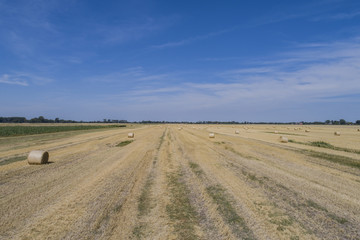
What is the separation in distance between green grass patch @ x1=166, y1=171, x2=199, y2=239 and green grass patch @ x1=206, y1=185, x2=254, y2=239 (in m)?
0.76

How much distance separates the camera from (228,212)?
5305mm

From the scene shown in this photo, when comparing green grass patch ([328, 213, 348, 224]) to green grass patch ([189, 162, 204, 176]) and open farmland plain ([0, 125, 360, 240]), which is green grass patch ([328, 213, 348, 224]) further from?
green grass patch ([189, 162, 204, 176])

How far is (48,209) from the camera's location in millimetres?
5484

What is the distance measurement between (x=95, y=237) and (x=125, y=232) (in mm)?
585

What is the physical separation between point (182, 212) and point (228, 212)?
1177 millimetres

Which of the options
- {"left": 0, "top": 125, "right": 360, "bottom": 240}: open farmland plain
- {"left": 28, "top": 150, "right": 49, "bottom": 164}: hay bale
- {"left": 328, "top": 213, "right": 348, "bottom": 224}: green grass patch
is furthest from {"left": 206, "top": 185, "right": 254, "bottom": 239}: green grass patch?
{"left": 28, "top": 150, "right": 49, "bottom": 164}: hay bale

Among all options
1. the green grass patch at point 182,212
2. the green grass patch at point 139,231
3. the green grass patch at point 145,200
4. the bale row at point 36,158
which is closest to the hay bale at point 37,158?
the bale row at point 36,158

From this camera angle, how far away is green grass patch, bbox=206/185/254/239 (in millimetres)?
4363

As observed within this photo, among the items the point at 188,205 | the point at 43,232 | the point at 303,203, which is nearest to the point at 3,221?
the point at 43,232

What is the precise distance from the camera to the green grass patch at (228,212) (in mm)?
4363

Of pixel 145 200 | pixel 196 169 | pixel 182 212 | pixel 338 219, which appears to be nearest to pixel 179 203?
pixel 182 212

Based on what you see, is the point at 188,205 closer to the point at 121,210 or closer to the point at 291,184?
the point at 121,210

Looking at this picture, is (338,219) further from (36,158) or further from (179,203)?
(36,158)

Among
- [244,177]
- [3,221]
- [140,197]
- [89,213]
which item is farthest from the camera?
[244,177]
